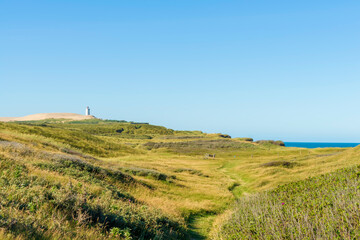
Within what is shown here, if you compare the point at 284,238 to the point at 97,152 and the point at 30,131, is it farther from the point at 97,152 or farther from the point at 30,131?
the point at 30,131

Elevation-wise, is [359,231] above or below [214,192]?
above

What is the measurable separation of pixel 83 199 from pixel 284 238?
7610mm

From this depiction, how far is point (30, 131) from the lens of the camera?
163ft

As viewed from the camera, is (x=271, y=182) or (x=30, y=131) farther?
(x=30, y=131)

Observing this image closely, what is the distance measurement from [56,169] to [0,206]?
389 inches

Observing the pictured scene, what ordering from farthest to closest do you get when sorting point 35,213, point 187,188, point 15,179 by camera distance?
1. point 187,188
2. point 15,179
3. point 35,213

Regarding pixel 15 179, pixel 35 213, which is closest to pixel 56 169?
pixel 15 179

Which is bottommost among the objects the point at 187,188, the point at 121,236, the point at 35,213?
the point at 187,188

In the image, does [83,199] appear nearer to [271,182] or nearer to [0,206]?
[0,206]

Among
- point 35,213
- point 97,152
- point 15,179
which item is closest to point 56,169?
point 15,179

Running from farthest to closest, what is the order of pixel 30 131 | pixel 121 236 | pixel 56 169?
pixel 30 131
pixel 56 169
pixel 121 236

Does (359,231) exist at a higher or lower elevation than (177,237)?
higher

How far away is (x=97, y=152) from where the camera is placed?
52.3 m

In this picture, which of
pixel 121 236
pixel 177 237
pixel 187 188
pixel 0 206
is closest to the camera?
pixel 0 206
